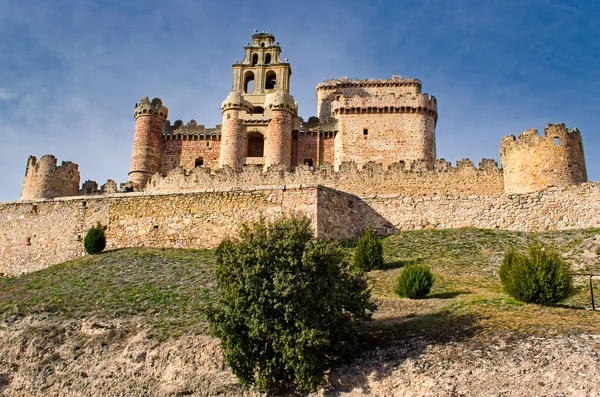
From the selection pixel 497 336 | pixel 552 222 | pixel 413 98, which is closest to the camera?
pixel 497 336

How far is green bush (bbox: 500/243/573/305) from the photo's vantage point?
12594mm

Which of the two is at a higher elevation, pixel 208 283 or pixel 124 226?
pixel 124 226

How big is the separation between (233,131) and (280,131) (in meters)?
2.81

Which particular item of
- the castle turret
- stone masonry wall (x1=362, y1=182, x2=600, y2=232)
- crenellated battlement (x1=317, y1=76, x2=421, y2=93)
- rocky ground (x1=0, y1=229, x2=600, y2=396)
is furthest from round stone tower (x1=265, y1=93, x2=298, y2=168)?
rocky ground (x1=0, y1=229, x2=600, y2=396)

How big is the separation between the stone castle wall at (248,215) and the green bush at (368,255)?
2.61 meters

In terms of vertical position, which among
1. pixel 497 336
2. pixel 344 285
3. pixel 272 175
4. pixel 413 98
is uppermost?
pixel 413 98

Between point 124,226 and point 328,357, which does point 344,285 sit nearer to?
point 328,357

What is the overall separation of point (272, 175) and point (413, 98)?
13188 millimetres

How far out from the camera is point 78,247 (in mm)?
23547

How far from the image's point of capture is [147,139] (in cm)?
3591

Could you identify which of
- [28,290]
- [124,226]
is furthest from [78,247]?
[28,290]

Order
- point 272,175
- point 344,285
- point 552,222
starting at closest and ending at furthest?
point 344,285, point 552,222, point 272,175

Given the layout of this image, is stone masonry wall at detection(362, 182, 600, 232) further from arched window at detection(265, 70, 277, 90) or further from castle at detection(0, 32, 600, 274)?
arched window at detection(265, 70, 277, 90)

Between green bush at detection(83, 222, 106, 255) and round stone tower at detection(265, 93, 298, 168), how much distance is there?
13.3 meters
